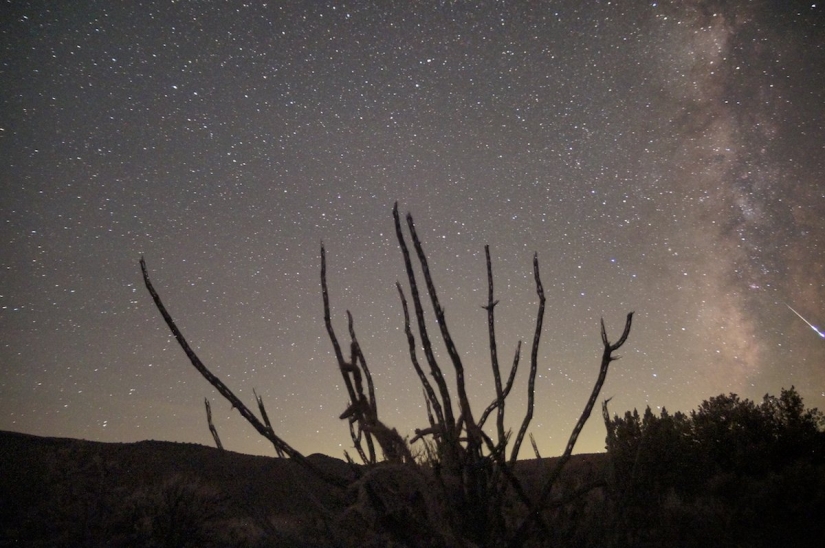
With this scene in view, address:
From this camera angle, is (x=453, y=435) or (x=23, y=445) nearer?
(x=453, y=435)

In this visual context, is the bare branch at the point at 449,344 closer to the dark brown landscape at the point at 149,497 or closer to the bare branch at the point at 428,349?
the bare branch at the point at 428,349

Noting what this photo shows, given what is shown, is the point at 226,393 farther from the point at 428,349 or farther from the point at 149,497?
the point at 149,497

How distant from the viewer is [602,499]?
7.91 ft

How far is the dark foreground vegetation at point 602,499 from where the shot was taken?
224 centimetres

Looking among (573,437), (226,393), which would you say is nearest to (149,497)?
(226,393)

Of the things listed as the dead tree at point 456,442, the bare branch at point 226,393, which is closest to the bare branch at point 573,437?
the dead tree at point 456,442

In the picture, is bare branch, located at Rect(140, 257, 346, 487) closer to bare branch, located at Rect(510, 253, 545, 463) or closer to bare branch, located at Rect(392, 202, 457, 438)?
bare branch, located at Rect(392, 202, 457, 438)

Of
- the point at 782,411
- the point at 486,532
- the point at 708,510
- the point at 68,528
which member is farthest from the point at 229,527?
the point at 782,411

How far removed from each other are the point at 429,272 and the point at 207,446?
29.2m

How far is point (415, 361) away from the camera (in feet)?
7.03

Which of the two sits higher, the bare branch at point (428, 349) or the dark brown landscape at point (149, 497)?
the bare branch at point (428, 349)

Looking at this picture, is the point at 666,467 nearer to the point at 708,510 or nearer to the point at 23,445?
the point at 708,510

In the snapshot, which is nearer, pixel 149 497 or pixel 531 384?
pixel 531 384

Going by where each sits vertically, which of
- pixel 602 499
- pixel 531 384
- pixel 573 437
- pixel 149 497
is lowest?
pixel 149 497
